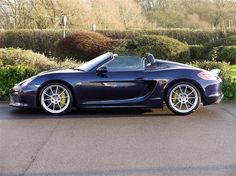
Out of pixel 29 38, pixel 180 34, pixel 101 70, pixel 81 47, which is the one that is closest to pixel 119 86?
pixel 101 70

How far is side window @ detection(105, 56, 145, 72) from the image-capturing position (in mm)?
8977

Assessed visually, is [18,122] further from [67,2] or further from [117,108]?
[67,2]

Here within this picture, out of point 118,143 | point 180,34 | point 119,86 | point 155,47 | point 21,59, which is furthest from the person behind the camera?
point 180,34

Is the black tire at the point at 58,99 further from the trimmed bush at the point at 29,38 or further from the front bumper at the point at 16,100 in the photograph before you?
the trimmed bush at the point at 29,38

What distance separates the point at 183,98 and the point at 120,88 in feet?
3.79

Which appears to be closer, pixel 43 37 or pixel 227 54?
pixel 227 54

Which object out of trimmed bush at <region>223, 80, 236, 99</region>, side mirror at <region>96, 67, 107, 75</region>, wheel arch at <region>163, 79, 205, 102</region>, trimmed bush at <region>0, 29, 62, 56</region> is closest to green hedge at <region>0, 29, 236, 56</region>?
trimmed bush at <region>0, 29, 62, 56</region>

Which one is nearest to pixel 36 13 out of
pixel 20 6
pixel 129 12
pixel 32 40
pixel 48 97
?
pixel 20 6

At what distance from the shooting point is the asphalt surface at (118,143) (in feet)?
17.5

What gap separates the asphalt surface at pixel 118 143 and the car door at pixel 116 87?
30cm

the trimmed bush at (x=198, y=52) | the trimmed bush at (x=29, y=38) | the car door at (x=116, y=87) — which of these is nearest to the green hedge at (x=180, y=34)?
the trimmed bush at (x=29, y=38)

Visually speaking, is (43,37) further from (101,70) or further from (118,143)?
(118,143)

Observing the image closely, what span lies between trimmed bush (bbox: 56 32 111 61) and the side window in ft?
36.7

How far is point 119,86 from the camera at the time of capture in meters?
8.82
